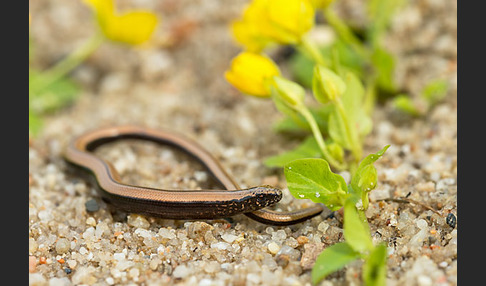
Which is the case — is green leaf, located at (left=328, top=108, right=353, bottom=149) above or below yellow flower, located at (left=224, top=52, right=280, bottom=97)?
below

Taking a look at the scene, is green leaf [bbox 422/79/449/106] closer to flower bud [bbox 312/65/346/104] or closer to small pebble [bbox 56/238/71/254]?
flower bud [bbox 312/65/346/104]

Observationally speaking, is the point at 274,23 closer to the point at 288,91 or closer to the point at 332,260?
the point at 288,91

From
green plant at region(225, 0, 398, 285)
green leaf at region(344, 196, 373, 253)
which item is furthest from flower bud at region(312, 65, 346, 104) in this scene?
green leaf at region(344, 196, 373, 253)

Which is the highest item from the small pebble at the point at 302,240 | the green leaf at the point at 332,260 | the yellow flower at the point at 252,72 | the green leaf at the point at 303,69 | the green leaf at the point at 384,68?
the green leaf at the point at 303,69

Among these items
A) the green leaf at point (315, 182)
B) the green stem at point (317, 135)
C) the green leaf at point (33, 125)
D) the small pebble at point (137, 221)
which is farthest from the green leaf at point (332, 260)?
the green leaf at point (33, 125)

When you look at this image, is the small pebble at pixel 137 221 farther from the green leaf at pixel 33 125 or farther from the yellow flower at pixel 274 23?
the yellow flower at pixel 274 23
